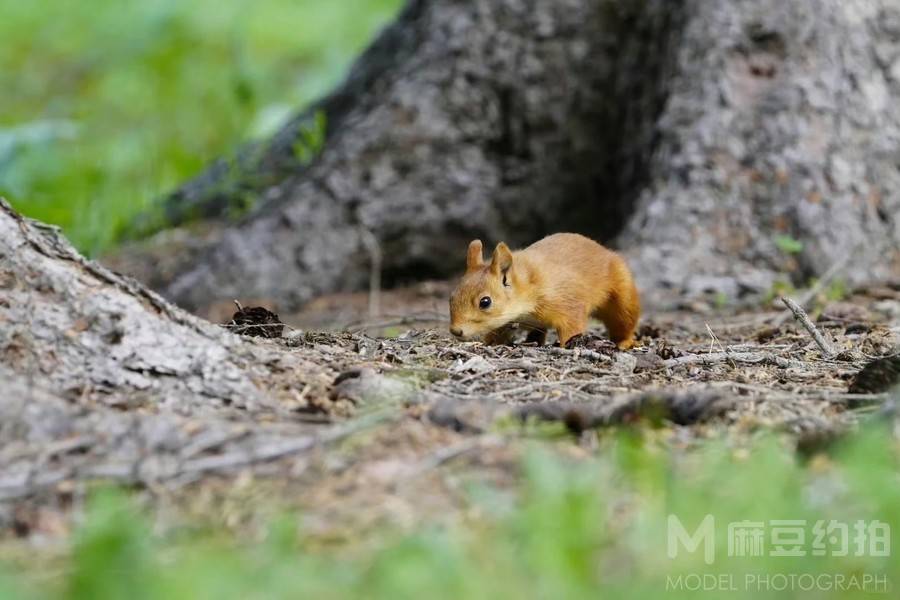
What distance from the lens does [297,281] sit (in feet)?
19.6

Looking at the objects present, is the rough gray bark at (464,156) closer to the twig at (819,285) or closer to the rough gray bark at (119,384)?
the twig at (819,285)

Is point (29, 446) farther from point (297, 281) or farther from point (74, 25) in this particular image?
point (74, 25)

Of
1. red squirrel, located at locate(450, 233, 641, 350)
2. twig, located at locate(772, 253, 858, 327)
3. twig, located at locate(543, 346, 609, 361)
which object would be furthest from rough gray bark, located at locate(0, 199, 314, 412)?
twig, located at locate(772, 253, 858, 327)

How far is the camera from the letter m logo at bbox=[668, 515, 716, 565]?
6.42 feet

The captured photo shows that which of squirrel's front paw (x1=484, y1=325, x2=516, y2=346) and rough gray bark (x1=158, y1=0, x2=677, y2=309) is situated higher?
rough gray bark (x1=158, y1=0, x2=677, y2=309)

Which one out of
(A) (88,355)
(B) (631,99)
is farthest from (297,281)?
(A) (88,355)

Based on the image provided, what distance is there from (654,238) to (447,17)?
164cm

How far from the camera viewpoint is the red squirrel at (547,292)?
4.17 meters

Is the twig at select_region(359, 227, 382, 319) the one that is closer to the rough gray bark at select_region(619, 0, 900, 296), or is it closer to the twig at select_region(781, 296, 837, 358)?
the rough gray bark at select_region(619, 0, 900, 296)

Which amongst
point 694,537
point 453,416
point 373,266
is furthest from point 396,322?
point 694,537

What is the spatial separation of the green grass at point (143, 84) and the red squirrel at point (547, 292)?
3.11 m

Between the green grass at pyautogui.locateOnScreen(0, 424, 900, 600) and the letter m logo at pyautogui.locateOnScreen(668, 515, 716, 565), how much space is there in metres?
0.01

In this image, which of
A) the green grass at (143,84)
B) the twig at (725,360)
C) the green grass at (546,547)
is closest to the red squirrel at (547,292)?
the twig at (725,360)

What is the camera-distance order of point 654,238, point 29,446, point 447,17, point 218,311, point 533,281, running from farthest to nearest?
point 447,17, point 218,311, point 654,238, point 533,281, point 29,446
